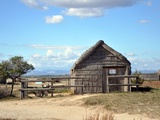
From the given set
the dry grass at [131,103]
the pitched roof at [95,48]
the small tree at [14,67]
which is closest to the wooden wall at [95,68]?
the pitched roof at [95,48]

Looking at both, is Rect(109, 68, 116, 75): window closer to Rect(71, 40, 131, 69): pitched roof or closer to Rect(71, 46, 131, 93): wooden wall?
Rect(71, 46, 131, 93): wooden wall

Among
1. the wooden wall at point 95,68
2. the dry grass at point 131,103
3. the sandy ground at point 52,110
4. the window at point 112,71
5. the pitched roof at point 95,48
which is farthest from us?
the window at point 112,71

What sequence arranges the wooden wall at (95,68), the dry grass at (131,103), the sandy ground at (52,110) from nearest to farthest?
the sandy ground at (52,110), the dry grass at (131,103), the wooden wall at (95,68)

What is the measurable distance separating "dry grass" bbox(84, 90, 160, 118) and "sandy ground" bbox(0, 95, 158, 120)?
636mm

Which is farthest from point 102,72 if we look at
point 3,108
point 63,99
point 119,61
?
point 3,108

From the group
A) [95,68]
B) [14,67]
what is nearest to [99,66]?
[95,68]

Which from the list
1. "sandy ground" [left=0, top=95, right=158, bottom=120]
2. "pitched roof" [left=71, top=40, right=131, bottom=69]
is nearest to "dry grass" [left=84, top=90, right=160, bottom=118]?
"sandy ground" [left=0, top=95, right=158, bottom=120]

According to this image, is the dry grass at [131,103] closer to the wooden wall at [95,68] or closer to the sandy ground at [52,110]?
the sandy ground at [52,110]

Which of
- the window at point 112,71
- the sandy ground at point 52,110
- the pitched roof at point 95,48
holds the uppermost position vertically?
the pitched roof at point 95,48

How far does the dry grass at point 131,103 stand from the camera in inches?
681

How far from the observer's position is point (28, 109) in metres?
Answer: 18.3

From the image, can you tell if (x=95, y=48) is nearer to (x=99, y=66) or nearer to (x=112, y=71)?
(x=99, y=66)

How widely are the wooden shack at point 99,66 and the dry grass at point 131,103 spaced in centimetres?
533

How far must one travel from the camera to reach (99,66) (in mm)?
26422
